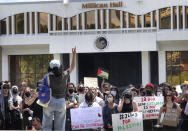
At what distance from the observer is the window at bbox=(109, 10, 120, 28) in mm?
33219

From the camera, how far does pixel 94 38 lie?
3272 cm

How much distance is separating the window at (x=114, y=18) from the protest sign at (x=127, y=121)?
65.9 feet

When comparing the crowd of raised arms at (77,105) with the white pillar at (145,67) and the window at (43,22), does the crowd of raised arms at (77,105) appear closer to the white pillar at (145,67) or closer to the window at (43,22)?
the white pillar at (145,67)

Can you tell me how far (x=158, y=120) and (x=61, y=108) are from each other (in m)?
4.67

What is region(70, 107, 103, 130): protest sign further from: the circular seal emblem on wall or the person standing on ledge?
the circular seal emblem on wall

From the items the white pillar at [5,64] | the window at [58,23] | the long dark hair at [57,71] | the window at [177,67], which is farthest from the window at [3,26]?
the long dark hair at [57,71]

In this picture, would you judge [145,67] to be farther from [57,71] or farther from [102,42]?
[57,71]

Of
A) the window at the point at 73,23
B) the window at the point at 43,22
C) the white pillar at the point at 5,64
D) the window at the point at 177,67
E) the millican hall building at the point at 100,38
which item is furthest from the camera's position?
the white pillar at the point at 5,64

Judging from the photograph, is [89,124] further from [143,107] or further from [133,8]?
[133,8]

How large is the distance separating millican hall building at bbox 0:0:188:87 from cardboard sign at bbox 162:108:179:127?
18.9 meters

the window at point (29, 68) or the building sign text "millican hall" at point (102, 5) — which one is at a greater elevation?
the building sign text "millican hall" at point (102, 5)

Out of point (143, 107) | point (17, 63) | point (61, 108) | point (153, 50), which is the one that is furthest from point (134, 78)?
point (61, 108)

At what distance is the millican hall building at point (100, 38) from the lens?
107ft

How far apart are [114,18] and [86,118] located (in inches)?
796
